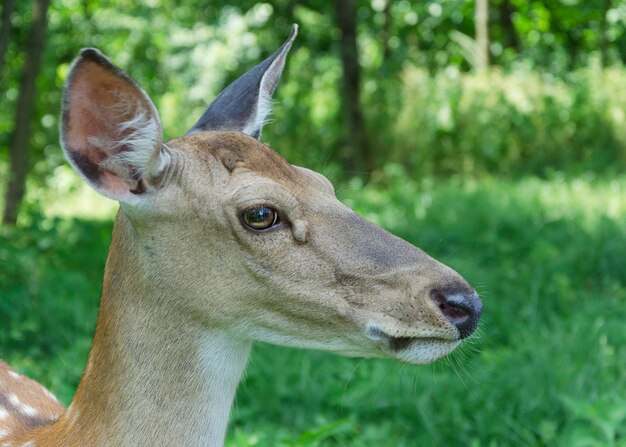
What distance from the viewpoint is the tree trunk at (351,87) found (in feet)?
33.1

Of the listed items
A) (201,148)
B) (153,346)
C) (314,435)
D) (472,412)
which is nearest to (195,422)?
(153,346)

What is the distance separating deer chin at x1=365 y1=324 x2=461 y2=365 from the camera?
214 cm

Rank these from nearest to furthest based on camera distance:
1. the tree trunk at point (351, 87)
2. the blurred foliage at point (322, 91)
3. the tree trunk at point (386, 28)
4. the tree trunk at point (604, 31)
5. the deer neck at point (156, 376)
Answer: the deer neck at point (156, 376) → the tree trunk at point (351, 87) → the blurred foliage at point (322, 91) → the tree trunk at point (604, 31) → the tree trunk at point (386, 28)

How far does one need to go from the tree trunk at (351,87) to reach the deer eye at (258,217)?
7963 mm

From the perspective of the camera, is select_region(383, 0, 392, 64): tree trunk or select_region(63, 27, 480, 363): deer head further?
select_region(383, 0, 392, 64): tree trunk

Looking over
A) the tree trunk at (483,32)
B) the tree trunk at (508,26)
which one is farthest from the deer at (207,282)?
the tree trunk at (508,26)

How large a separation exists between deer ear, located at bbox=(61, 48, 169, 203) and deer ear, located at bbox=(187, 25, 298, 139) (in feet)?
1.64

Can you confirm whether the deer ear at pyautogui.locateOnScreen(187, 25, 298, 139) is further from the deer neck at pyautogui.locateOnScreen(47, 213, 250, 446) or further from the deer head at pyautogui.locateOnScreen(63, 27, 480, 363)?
the deer neck at pyautogui.locateOnScreen(47, 213, 250, 446)

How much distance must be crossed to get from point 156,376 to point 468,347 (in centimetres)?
84

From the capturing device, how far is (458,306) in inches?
83.1

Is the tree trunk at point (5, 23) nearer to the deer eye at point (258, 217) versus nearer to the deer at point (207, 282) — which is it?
the deer at point (207, 282)

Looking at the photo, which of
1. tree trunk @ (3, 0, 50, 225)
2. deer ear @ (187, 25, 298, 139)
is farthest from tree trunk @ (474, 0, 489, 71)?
deer ear @ (187, 25, 298, 139)

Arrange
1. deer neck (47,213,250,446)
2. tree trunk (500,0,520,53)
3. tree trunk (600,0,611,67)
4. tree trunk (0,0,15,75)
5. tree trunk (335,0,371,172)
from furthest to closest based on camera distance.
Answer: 1. tree trunk (500,0,520,53)
2. tree trunk (600,0,611,67)
3. tree trunk (335,0,371,172)
4. tree trunk (0,0,15,75)
5. deer neck (47,213,250,446)

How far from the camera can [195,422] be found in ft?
7.29
